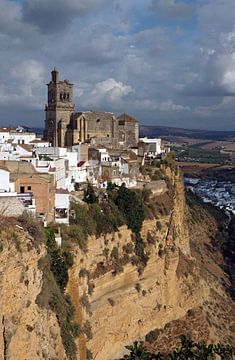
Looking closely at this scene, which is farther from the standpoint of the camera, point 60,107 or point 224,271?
point 224,271

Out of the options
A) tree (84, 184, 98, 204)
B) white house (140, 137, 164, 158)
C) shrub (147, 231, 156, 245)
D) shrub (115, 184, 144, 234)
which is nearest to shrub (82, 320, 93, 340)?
tree (84, 184, 98, 204)

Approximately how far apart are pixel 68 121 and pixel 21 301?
25.3m

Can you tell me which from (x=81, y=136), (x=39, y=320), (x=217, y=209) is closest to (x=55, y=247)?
(x=39, y=320)

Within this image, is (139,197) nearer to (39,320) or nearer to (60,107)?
(60,107)

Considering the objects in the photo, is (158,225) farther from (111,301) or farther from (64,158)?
(111,301)

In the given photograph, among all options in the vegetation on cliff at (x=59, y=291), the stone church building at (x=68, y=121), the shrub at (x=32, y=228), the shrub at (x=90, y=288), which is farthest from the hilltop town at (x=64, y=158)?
the shrub at (x=90, y=288)

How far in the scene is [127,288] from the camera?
25281 millimetres

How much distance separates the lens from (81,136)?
39.0 metres

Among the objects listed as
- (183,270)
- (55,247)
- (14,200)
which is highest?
(14,200)

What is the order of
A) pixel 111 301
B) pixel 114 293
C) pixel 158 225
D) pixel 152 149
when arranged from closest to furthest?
1. pixel 111 301
2. pixel 114 293
3. pixel 158 225
4. pixel 152 149

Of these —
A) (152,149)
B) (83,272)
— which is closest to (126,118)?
(152,149)

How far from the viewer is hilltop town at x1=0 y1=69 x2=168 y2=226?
2155 cm

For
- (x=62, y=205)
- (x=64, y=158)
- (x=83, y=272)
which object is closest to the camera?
(x=83, y=272)

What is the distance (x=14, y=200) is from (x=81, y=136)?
21379mm
